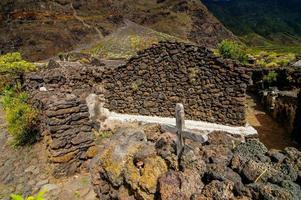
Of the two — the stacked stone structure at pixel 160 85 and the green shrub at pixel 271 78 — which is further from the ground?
the stacked stone structure at pixel 160 85

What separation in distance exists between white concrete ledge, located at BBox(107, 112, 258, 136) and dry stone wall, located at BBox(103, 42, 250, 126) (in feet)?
0.66

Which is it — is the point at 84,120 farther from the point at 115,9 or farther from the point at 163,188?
the point at 115,9

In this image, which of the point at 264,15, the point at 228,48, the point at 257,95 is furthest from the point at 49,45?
the point at 264,15

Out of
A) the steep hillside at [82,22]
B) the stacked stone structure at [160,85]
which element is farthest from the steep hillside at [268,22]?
the stacked stone structure at [160,85]

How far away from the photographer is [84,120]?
6.20m

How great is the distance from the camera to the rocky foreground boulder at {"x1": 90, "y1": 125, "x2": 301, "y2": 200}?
286cm

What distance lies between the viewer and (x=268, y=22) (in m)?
158

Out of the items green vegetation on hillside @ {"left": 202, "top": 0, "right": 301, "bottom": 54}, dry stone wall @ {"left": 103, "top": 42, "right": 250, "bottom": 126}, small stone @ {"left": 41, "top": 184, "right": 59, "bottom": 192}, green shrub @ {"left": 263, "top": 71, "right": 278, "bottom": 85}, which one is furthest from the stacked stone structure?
green vegetation on hillside @ {"left": 202, "top": 0, "right": 301, "bottom": 54}

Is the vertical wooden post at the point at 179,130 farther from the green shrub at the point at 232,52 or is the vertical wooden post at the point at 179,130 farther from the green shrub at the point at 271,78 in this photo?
the green shrub at the point at 232,52

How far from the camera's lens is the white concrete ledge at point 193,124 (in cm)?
777

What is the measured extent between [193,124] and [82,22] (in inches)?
3705

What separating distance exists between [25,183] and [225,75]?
18.9 ft

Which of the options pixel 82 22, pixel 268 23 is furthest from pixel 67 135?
pixel 268 23

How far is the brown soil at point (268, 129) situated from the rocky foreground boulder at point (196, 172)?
578cm
